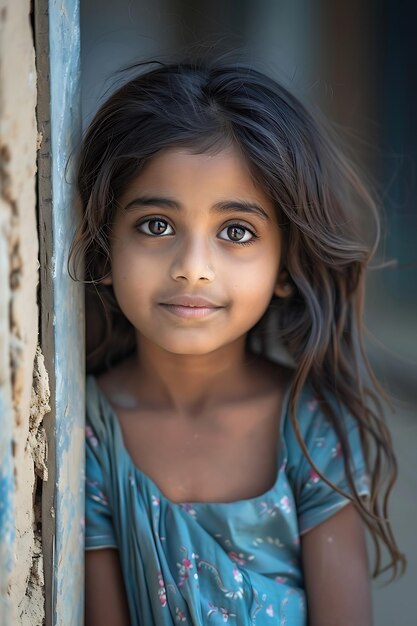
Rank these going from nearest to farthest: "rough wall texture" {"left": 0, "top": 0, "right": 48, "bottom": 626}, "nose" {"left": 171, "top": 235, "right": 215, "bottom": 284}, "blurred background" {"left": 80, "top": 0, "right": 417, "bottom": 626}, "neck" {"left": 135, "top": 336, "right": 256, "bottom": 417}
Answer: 1. "rough wall texture" {"left": 0, "top": 0, "right": 48, "bottom": 626}
2. "nose" {"left": 171, "top": 235, "right": 215, "bottom": 284}
3. "neck" {"left": 135, "top": 336, "right": 256, "bottom": 417}
4. "blurred background" {"left": 80, "top": 0, "right": 417, "bottom": 626}

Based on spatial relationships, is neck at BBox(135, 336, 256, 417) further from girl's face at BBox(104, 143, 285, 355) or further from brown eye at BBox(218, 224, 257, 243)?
brown eye at BBox(218, 224, 257, 243)

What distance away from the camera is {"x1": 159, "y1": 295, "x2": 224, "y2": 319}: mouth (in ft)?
4.86

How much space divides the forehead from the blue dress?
52cm

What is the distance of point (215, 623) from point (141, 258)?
75 centimetres

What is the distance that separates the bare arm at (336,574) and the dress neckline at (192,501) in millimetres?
149

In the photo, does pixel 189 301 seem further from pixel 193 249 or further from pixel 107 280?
pixel 107 280

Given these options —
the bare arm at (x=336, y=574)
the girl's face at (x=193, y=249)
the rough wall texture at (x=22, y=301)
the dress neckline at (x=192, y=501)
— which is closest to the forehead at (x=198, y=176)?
the girl's face at (x=193, y=249)

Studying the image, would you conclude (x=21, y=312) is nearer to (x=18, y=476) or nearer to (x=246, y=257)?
(x=18, y=476)

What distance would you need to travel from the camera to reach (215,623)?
5.27 feet

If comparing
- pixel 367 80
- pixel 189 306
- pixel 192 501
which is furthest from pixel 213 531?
pixel 367 80

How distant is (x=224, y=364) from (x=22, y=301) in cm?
73

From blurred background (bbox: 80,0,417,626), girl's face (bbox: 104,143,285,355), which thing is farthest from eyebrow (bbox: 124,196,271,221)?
blurred background (bbox: 80,0,417,626)

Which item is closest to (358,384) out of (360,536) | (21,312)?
(360,536)

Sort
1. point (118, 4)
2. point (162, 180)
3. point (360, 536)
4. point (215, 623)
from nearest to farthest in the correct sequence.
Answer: point (162, 180) < point (215, 623) < point (360, 536) < point (118, 4)
